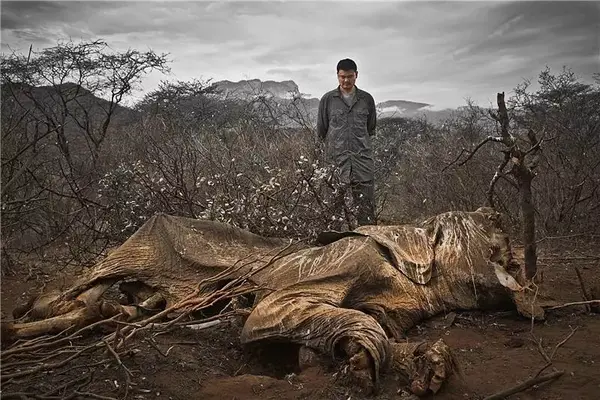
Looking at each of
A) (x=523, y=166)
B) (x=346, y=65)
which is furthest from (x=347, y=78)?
(x=523, y=166)

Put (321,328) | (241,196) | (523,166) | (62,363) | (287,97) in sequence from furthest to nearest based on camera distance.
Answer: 1. (287,97)
2. (241,196)
3. (523,166)
4. (321,328)
5. (62,363)

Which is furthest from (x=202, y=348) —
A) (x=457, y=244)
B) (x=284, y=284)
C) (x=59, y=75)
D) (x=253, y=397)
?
(x=59, y=75)

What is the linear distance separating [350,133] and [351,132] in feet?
0.06

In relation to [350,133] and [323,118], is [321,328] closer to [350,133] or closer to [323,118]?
[350,133]

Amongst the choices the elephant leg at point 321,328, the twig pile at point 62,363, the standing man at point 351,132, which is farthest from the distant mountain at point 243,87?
the twig pile at point 62,363

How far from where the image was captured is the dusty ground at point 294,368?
10.2 ft

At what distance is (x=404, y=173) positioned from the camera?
12.3m

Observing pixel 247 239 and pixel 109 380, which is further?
pixel 247 239

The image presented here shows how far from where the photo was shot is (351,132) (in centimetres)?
700

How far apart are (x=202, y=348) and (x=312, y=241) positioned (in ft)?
7.11

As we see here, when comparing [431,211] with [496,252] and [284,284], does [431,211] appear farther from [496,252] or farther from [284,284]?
[284,284]

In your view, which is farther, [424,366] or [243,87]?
[243,87]

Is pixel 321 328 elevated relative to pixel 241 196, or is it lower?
lower

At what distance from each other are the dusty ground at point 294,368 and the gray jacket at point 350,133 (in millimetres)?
2702
